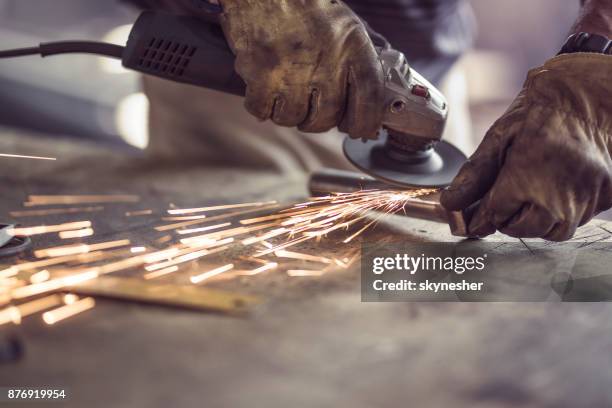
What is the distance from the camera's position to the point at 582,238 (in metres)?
1.59

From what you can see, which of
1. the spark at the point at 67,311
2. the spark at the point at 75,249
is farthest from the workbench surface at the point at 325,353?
the spark at the point at 75,249

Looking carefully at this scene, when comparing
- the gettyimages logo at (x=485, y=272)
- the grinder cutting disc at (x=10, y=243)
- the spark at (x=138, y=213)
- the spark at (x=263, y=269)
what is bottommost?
the gettyimages logo at (x=485, y=272)

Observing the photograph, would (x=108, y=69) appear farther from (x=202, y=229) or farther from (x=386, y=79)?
(x=386, y=79)

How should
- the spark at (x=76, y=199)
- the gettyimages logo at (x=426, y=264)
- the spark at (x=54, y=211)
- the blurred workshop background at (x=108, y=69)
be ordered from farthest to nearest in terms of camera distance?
the blurred workshop background at (x=108, y=69)
the spark at (x=76, y=199)
the spark at (x=54, y=211)
the gettyimages logo at (x=426, y=264)

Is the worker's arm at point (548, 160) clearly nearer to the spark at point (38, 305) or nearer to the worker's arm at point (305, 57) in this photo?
the worker's arm at point (305, 57)

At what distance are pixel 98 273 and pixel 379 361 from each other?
22.5 inches

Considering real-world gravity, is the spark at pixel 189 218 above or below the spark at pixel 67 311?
below

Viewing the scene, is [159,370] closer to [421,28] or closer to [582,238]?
[582,238]

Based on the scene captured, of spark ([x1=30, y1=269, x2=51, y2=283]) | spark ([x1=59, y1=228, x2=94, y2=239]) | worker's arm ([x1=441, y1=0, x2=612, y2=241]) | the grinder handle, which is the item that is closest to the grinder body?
the grinder handle

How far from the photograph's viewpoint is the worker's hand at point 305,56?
1.46m

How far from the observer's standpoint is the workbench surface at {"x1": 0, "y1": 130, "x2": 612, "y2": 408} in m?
0.96

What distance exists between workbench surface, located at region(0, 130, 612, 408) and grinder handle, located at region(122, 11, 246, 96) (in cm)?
52

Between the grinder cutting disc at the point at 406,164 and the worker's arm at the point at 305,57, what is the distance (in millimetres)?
137

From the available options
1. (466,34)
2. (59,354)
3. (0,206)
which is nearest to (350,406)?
(59,354)
